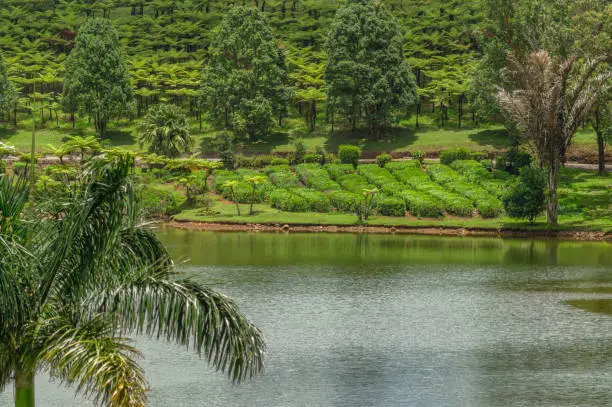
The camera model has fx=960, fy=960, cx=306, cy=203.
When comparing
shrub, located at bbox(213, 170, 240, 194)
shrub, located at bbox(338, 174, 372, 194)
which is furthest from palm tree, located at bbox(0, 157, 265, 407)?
shrub, located at bbox(213, 170, 240, 194)

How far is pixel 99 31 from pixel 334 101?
25.7 meters

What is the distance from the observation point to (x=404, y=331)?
34.9m

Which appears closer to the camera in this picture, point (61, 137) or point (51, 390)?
point (51, 390)

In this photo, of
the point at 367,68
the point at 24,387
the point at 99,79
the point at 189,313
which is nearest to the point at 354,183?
the point at 367,68

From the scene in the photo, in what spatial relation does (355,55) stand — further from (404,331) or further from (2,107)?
(404,331)

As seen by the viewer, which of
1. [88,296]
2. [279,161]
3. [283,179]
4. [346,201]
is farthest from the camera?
[279,161]

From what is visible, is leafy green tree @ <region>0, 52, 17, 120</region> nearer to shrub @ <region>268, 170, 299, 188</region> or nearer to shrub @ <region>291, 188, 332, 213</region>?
shrub @ <region>268, 170, 299, 188</region>

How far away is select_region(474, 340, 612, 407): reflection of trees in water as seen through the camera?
26.5 m

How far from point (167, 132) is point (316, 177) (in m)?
13.0

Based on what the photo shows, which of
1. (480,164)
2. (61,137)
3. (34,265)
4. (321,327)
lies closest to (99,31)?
(61,137)

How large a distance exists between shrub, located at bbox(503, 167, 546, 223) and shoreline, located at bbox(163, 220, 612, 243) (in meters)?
1.31

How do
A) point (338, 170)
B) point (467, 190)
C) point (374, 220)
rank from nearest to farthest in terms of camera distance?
point (374, 220), point (467, 190), point (338, 170)

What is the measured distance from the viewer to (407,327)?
35656mm

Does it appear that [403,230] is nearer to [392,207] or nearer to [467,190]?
[392,207]
